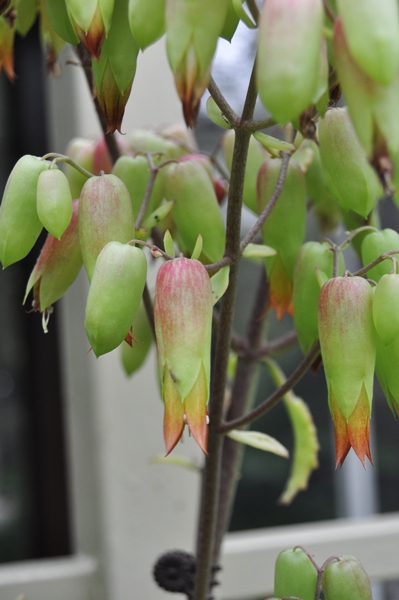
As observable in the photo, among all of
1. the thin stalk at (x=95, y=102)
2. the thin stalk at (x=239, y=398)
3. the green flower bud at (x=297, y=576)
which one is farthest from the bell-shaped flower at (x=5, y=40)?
the green flower bud at (x=297, y=576)

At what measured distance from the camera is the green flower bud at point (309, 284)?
351 millimetres

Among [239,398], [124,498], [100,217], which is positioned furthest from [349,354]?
[124,498]

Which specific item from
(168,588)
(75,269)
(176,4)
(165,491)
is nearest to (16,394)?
(165,491)

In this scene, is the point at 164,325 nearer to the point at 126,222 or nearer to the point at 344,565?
the point at 126,222

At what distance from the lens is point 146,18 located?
0.25m

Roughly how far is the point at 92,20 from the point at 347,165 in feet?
0.45

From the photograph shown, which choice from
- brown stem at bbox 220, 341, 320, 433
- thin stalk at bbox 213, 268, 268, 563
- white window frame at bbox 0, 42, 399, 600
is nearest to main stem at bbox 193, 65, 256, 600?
brown stem at bbox 220, 341, 320, 433

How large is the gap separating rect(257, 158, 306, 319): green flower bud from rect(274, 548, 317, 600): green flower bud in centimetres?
14

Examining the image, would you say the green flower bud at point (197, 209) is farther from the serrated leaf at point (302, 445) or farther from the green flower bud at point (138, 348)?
the serrated leaf at point (302, 445)

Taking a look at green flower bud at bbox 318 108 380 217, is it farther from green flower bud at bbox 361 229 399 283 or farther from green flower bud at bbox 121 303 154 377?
green flower bud at bbox 121 303 154 377

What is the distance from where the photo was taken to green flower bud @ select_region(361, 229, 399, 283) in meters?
0.33

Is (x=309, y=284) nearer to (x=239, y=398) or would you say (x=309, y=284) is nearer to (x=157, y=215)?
(x=157, y=215)

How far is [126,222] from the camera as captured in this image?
30cm

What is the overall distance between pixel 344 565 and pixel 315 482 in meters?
0.62
